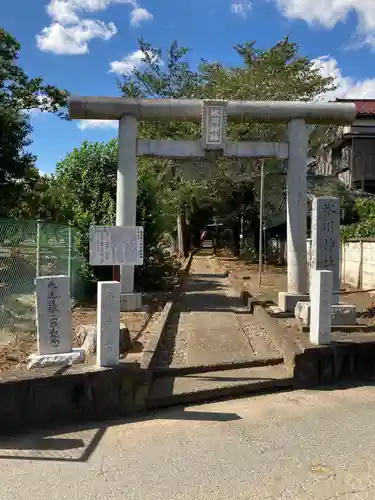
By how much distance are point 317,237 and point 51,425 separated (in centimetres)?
561

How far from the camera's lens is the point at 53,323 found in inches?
221

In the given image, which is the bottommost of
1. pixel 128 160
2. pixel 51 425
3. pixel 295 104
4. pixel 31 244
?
pixel 51 425

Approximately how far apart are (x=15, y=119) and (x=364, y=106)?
20.3 meters

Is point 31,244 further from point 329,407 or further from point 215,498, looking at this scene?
point 215,498

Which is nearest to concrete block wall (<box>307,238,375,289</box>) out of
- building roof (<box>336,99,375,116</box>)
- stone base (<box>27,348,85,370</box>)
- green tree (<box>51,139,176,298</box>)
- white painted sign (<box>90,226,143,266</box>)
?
green tree (<box>51,139,176,298</box>)

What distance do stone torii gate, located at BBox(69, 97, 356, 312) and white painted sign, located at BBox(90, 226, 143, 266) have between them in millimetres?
2409

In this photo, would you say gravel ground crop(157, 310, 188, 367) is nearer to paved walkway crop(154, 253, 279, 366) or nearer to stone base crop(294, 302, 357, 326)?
paved walkway crop(154, 253, 279, 366)

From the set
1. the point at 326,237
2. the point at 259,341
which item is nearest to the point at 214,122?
the point at 326,237

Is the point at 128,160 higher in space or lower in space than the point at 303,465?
higher

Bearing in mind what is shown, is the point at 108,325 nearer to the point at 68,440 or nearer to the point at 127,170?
the point at 68,440

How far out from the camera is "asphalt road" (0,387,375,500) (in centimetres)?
356

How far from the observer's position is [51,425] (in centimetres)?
488

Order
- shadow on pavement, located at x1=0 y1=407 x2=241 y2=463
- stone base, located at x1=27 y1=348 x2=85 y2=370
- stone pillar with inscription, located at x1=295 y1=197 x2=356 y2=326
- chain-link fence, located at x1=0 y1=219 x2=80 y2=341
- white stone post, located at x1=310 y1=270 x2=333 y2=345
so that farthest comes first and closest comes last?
1. stone pillar with inscription, located at x1=295 y1=197 x2=356 y2=326
2. chain-link fence, located at x1=0 y1=219 x2=80 y2=341
3. white stone post, located at x1=310 y1=270 x2=333 y2=345
4. stone base, located at x1=27 y1=348 x2=85 y2=370
5. shadow on pavement, located at x1=0 y1=407 x2=241 y2=463

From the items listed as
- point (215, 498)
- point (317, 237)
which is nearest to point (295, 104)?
point (317, 237)
